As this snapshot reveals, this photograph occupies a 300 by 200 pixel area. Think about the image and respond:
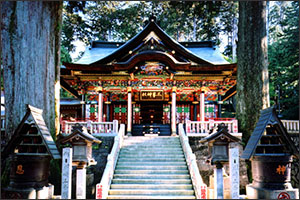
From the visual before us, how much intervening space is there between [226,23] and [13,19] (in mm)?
29915

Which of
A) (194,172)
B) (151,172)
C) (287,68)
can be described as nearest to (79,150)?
(151,172)

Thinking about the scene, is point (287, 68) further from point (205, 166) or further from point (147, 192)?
point (147, 192)

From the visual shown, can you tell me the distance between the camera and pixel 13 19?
8703 mm

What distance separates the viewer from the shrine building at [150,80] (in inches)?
618

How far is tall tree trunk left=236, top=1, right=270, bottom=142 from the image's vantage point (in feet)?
39.5

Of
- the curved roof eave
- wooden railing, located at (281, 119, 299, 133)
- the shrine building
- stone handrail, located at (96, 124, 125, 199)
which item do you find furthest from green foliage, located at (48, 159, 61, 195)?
wooden railing, located at (281, 119, 299, 133)

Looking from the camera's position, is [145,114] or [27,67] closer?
[27,67]

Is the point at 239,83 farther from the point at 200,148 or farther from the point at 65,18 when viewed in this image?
the point at 65,18

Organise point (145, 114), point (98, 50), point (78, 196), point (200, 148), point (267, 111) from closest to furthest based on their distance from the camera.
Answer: point (267, 111) → point (78, 196) → point (200, 148) → point (145, 114) → point (98, 50)

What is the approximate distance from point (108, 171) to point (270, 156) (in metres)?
5.42

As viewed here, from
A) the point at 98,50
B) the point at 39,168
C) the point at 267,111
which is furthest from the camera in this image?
the point at 98,50

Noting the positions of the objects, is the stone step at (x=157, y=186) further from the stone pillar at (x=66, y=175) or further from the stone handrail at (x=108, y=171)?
the stone pillar at (x=66, y=175)

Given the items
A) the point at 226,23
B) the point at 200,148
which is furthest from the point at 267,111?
the point at 226,23

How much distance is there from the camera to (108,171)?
9680mm
